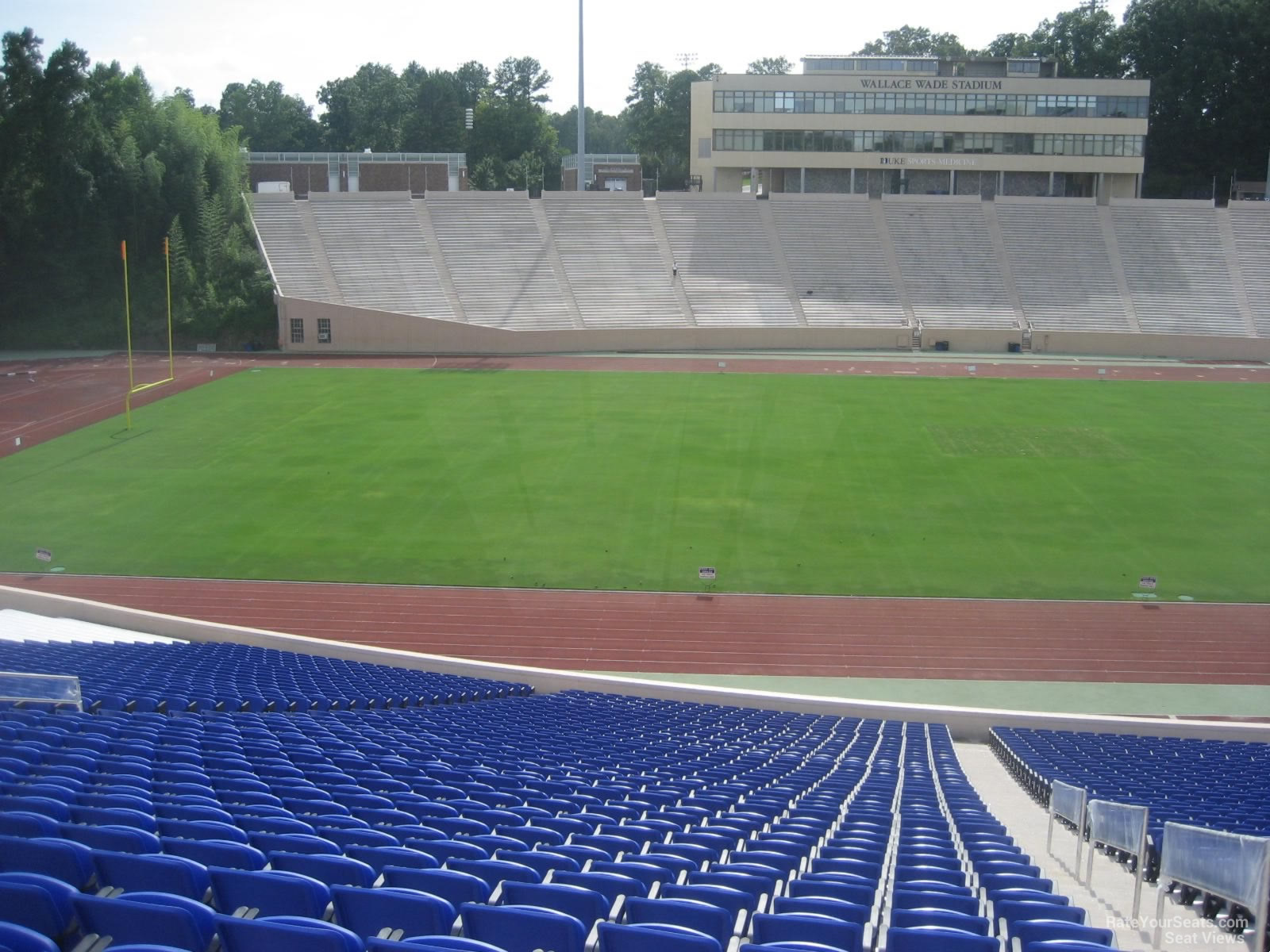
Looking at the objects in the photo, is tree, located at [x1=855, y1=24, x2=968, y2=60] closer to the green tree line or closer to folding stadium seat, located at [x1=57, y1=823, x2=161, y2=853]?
the green tree line

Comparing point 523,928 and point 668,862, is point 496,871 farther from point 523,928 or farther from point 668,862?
→ point 668,862

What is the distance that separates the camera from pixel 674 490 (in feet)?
96.8

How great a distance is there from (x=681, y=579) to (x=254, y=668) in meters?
9.80

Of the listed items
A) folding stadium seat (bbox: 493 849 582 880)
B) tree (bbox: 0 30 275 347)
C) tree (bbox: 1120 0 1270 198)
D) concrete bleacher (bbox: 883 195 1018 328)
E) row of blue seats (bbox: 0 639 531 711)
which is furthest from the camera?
tree (bbox: 1120 0 1270 198)

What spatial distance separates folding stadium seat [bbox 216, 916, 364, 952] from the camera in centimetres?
347

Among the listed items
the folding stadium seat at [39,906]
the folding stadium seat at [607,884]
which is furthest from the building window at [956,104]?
the folding stadium seat at [39,906]

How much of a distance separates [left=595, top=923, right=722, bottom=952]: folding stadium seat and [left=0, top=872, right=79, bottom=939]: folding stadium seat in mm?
1744

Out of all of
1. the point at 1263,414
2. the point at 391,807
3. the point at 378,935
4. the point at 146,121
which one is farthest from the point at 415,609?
the point at 146,121

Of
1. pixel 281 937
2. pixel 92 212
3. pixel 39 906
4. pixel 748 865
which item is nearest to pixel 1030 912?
pixel 748 865

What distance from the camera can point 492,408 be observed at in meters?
40.0

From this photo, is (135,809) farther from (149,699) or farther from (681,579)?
(681,579)

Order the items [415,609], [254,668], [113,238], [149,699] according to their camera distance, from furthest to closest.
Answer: [113,238] → [415,609] → [254,668] → [149,699]

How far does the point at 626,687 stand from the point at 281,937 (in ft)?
48.0

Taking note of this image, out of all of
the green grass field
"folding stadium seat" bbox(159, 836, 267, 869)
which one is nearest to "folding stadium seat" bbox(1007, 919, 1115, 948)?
"folding stadium seat" bbox(159, 836, 267, 869)
